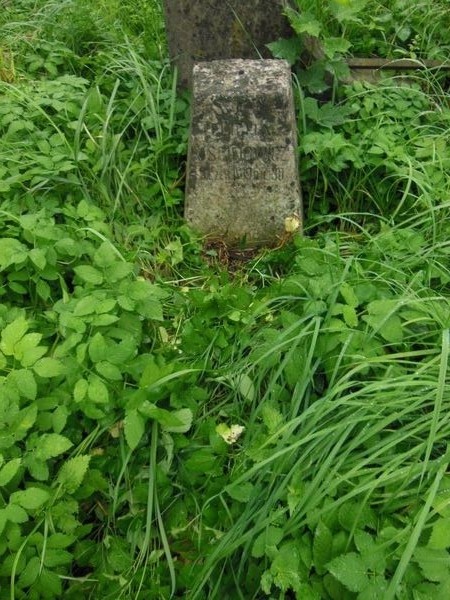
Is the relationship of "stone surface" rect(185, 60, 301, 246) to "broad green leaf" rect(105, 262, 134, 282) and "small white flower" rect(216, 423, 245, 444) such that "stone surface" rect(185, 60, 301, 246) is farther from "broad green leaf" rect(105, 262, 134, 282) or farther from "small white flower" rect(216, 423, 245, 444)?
"small white flower" rect(216, 423, 245, 444)

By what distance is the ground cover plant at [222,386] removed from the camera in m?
1.33

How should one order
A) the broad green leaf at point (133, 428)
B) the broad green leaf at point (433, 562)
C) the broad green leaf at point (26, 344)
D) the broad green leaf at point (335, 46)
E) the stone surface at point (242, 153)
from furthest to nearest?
the broad green leaf at point (335, 46)
the stone surface at point (242, 153)
the broad green leaf at point (26, 344)
the broad green leaf at point (133, 428)
the broad green leaf at point (433, 562)

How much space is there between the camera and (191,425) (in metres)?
1.67

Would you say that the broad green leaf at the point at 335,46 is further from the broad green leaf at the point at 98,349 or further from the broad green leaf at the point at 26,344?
the broad green leaf at the point at 26,344

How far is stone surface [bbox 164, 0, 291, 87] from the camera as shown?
229cm

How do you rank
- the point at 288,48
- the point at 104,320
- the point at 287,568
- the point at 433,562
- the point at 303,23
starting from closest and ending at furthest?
the point at 433,562 < the point at 287,568 < the point at 104,320 < the point at 303,23 < the point at 288,48

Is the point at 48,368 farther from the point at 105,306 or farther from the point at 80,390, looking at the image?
the point at 105,306

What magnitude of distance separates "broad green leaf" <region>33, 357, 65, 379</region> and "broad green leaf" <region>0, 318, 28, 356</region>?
0.09m

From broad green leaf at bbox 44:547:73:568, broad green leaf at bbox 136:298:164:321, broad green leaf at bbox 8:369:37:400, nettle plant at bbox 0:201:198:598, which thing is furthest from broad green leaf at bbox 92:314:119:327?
broad green leaf at bbox 44:547:73:568

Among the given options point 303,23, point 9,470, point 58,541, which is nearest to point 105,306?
point 9,470

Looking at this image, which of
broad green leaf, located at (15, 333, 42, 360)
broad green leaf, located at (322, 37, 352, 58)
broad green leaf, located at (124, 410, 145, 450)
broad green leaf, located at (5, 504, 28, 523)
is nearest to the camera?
broad green leaf, located at (5, 504, 28, 523)

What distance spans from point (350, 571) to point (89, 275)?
1.11 m

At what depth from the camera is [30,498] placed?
1330 mm

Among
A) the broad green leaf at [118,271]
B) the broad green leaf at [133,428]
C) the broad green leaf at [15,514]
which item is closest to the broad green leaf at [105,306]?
the broad green leaf at [118,271]
